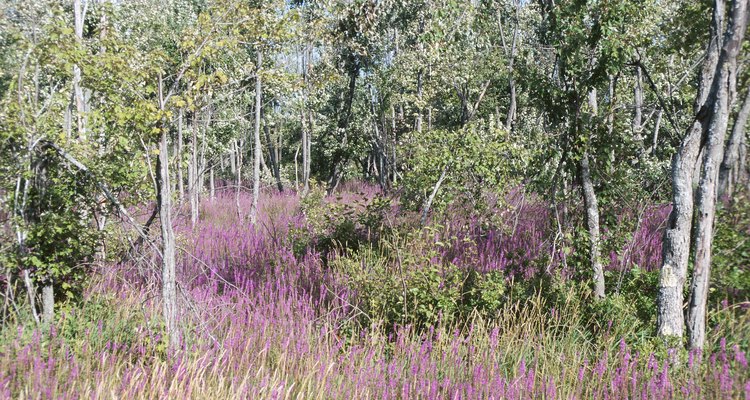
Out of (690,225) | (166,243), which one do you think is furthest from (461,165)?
(166,243)

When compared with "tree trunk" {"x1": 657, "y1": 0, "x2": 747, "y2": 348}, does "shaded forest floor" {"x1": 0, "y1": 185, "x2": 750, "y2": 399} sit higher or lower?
lower

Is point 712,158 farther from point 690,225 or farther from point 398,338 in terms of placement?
point 398,338

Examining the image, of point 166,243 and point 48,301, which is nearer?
point 166,243

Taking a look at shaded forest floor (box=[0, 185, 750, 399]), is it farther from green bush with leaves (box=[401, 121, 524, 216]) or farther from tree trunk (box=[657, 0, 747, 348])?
green bush with leaves (box=[401, 121, 524, 216])

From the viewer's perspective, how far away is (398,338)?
4305 mm

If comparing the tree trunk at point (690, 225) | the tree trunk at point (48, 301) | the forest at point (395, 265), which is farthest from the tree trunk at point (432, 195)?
the tree trunk at point (48, 301)

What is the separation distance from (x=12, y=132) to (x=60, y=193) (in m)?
0.63

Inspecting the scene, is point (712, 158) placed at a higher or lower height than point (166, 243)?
higher

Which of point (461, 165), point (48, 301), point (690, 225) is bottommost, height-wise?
point (48, 301)

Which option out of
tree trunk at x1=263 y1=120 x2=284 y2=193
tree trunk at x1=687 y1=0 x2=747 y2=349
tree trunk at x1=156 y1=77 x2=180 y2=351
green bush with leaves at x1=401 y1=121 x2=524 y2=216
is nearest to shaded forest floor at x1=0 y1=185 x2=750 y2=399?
tree trunk at x1=156 y1=77 x2=180 y2=351

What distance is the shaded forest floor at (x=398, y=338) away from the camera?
3.35 metres

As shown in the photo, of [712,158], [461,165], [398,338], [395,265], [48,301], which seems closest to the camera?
[712,158]

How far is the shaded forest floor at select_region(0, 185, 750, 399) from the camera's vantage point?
3.35m

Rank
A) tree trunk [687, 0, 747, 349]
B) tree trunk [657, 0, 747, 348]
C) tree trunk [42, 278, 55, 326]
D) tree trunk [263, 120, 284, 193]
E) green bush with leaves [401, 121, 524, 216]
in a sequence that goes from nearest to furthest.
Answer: tree trunk [687, 0, 747, 349], tree trunk [657, 0, 747, 348], tree trunk [42, 278, 55, 326], green bush with leaves [401, 121, 524, 216], tree trunk [263, 120, 284, 193]
